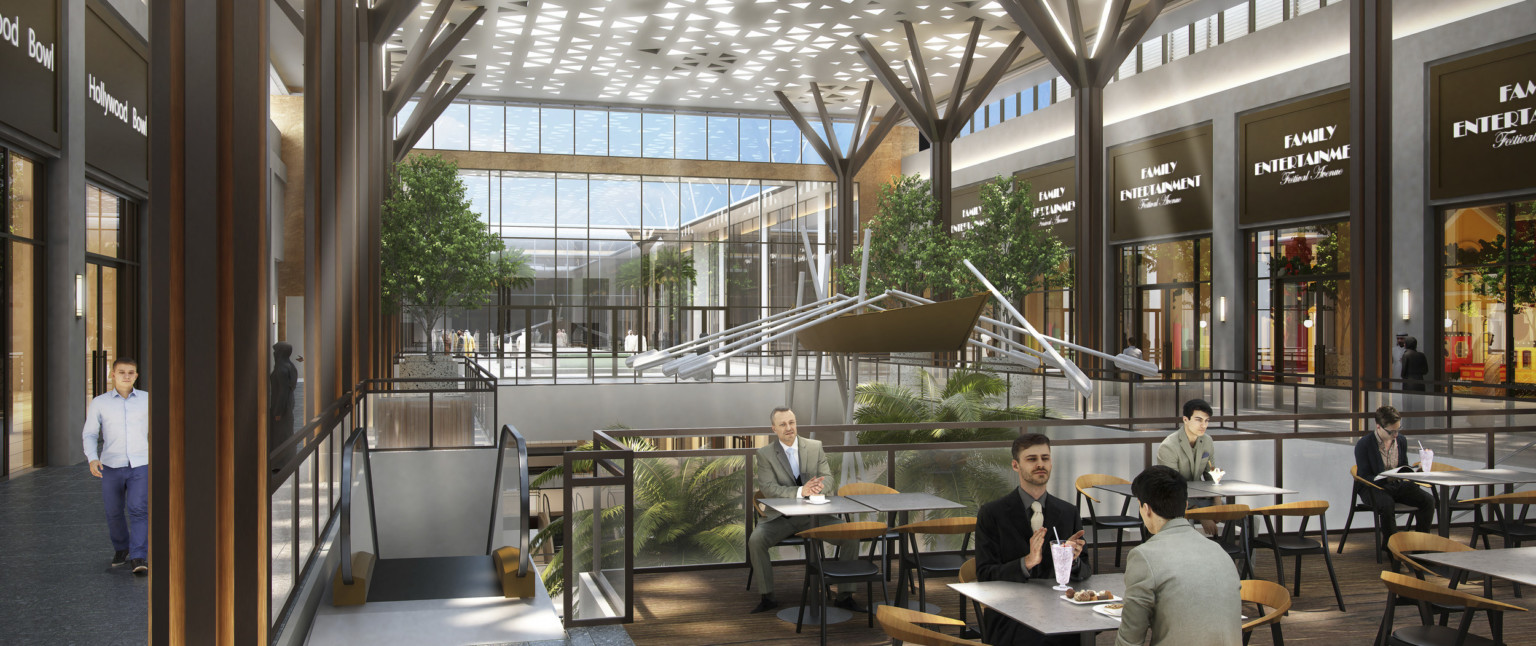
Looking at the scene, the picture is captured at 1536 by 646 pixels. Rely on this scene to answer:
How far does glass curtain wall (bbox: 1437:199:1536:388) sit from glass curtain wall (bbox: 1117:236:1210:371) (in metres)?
5.57

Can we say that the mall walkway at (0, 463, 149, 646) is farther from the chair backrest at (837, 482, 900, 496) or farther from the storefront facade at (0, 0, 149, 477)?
the chair backrest at (837, 482, 900, 496)

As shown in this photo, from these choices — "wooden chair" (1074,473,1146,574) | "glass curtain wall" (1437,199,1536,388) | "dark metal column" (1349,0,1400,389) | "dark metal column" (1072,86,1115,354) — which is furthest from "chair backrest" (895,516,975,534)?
"dark metal column" (1072,86,1115,354)

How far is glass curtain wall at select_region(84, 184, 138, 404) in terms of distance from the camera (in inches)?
468

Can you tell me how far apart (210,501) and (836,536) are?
346 centimetres

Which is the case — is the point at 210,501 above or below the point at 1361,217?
below

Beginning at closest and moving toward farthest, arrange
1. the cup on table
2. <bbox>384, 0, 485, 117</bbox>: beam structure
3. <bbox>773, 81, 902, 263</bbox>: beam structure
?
the cup on table < <bbox>384, 0, 485, 117</bbox>: beam structure < <bbox>773, 81, 902, 263</bbox>: beam structure

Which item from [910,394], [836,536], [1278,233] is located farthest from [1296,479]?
[1278,233]

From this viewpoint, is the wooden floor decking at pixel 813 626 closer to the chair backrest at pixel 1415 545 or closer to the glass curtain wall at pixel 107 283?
the chair backrest at pixel 1415 545

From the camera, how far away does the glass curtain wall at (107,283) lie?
39.0 ft

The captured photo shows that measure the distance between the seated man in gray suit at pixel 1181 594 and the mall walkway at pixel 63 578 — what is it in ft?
14.0

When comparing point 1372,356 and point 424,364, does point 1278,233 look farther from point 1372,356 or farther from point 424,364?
point 424,364

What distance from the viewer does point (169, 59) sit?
392 centimetres

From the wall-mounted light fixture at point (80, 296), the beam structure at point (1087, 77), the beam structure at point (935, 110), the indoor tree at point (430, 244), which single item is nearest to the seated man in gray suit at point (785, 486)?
the wall-mounted light fixture at point (80, 296)

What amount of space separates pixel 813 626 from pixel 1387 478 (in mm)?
5075
